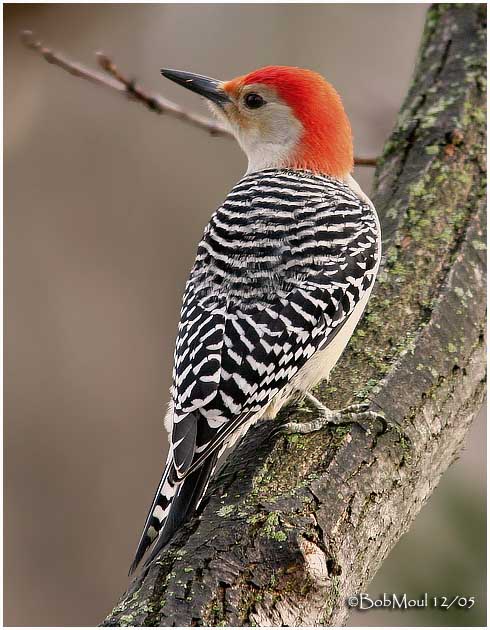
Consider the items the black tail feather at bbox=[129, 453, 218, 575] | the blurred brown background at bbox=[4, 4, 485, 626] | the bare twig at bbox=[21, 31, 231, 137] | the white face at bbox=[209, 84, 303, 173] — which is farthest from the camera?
the blurred brown background at bbox=[4, 4, 485, 626]

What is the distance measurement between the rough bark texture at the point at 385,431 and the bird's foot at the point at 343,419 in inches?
1.0

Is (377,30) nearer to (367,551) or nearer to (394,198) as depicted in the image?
(394,198)

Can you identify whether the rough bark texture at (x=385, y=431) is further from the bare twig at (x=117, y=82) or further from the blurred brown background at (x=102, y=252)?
the bare twig at (x=117, y=82)

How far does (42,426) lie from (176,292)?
4.65 feet

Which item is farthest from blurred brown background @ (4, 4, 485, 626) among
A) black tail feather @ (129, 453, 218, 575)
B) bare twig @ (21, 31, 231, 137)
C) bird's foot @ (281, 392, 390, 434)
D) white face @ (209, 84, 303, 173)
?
black tail feather @ (129, 453, 218, 575)

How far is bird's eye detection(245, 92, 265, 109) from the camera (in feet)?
12.5

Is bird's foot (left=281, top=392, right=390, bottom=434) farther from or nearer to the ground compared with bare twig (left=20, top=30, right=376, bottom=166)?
nearer to the ground

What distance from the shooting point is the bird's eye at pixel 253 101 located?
381 cm

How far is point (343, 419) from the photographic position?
2766 mm

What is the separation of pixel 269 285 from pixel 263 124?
124 cm

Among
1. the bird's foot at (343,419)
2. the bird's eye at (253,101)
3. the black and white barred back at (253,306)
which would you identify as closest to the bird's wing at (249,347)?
the black and white barred back at (253,306)

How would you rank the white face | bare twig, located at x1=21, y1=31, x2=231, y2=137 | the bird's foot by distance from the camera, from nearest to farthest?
the bird's foot
bare twig, located at x1=21, y1=31, x2=231, y2=137
the white face

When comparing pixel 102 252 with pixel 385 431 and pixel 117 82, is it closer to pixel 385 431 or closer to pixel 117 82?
pixel 117 82

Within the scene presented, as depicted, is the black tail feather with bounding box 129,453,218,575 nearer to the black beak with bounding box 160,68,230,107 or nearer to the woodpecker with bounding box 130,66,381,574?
the woodpecker with bounding box 130,66,381,574
